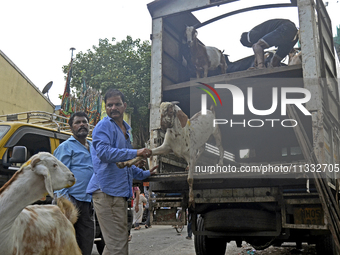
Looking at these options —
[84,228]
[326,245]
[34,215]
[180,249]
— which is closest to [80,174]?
[84,228]

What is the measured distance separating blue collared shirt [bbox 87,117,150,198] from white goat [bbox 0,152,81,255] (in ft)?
1.82

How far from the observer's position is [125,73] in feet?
74.1

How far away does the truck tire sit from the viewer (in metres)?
4.61

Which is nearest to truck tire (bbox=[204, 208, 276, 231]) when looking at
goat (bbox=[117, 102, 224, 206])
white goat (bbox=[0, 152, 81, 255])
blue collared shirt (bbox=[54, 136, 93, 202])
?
goat (bbox=[117, 102, 224, 206])

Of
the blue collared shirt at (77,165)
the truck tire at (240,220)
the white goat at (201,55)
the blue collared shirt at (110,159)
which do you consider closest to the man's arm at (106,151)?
the blue collared shirt at (110,159)

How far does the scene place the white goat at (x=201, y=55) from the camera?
675cm

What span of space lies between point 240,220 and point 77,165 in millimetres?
2242

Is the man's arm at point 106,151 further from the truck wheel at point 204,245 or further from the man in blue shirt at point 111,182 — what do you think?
the truck wheel at point 204,245

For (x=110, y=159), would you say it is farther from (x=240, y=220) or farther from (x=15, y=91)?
(x=15, y=91)

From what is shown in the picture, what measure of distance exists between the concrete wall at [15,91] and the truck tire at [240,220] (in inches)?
525

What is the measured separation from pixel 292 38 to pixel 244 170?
3.51 meters

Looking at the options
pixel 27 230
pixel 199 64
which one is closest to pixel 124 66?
pixel 199 64

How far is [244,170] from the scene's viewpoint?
4.39 meters

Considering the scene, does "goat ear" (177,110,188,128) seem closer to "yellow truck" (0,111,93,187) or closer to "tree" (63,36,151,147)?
"yellow truck" (0,111,93,187)
